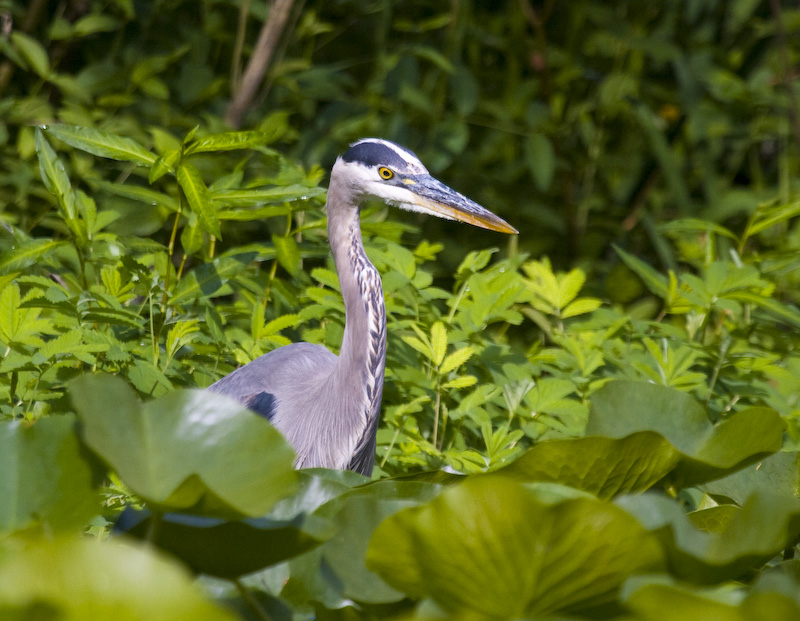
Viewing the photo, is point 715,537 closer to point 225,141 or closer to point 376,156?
point 225,141

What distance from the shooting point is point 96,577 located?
63 cm

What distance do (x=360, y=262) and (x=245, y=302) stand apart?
431 mm

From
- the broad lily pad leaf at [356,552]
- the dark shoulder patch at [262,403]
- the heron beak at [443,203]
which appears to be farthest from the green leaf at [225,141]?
the broad lily pad leaf at [356,552]

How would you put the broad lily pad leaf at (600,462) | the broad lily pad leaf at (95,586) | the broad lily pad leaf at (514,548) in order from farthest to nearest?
the broad lily pad leaf at (600,462), the broad lily pad leaf at (514,548), the broad lily pad leaf at (95,586)

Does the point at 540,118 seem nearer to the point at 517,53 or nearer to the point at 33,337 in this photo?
the point at 517,53

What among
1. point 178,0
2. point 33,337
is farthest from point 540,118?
point 33,337

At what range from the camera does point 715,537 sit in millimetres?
831

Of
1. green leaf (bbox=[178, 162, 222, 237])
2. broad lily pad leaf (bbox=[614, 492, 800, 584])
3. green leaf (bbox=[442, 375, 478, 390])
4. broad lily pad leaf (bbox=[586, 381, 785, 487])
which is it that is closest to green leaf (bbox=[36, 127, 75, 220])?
green leaf (bbox=[178, 162, 222, 237])

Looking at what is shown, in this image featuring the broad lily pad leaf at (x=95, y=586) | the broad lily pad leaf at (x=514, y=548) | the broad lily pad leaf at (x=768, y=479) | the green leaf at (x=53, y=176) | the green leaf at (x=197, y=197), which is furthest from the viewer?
the green leaf at (x=53, y=176)

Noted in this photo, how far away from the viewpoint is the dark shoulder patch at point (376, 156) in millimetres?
2362

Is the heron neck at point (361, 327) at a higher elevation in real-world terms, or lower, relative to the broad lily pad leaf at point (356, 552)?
lower

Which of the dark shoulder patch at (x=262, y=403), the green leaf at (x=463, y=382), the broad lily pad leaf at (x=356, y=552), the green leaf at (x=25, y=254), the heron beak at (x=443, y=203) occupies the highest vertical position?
the broad lily pad leaf at (x=356, y=552)

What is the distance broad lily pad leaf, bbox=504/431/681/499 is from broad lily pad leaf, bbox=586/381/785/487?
35 millimetres

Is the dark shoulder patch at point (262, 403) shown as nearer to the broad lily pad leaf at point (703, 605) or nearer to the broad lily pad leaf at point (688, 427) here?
the broad lily pad leaf at point (688, 427)
